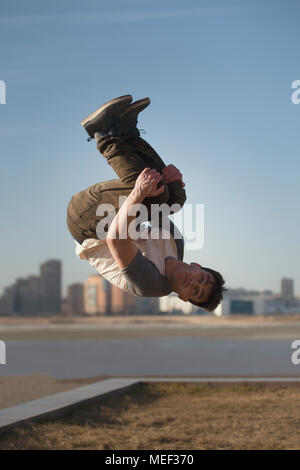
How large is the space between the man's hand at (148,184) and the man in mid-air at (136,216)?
0.09 meters

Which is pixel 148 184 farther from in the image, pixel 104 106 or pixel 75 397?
pixel 75 397

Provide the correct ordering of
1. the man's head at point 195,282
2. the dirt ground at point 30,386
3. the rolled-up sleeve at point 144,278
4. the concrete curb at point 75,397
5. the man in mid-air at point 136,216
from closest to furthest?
the rolled-up sleeve at point 144,278 → the man in mid-air at point 136,216 → the man's head at point 195,282 → the concrete curb at point 75,397 → the dirt ground at point 30,386

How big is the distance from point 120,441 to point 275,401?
5.12 meters

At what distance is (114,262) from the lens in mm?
4688

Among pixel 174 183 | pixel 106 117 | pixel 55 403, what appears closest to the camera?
pixel 174 183

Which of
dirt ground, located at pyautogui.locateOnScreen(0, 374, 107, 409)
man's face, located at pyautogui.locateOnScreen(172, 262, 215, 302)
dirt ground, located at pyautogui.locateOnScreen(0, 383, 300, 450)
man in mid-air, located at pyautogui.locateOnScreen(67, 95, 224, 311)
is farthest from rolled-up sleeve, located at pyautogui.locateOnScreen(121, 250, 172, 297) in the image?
dirt ground, located at pyautogui.locateOnScreen(0, 374, 107, 409)

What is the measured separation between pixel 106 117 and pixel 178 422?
9.71 metres

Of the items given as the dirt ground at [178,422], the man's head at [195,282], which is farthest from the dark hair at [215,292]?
the dirt ground at [178,422]

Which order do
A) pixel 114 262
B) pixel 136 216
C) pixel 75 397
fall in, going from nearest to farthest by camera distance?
pixel 136 216 → pixel 114 262 → pixel 75 397

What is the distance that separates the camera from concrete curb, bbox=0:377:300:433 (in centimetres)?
1159

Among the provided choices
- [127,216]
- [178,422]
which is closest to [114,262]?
[127,216]

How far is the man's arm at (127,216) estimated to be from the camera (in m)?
3.73

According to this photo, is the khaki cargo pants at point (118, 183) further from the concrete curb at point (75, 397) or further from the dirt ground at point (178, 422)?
the concrete curb at point (75, 397)
